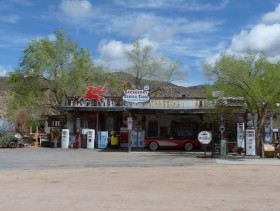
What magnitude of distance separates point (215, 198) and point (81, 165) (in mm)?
10131

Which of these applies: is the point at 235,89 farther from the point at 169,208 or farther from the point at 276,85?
the point at 169,208

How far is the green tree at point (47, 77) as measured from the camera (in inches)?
1681

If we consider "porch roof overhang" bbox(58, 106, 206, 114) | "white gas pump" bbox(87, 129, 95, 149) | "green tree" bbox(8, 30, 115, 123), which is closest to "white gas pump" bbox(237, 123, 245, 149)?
"porch roof overhang" bbox(58, 106, 206, 114)

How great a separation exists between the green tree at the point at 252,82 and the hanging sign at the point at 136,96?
5.96m

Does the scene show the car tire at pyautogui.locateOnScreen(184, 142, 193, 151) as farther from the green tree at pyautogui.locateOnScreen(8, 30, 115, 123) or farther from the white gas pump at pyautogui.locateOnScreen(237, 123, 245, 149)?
the green tree at pyautogui.locateOnScreen(8, 30, 115, 123)

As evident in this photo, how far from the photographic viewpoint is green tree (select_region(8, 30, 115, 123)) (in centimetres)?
4269

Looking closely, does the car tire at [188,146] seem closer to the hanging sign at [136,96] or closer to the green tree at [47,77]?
the hanging sign at [136,96]

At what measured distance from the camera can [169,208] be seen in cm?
991

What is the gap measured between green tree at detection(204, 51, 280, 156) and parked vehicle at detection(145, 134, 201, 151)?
21.3 ft

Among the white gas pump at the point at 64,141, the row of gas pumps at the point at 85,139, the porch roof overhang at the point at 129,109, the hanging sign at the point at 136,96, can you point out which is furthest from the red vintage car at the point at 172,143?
the white gas pump at the point at 64,141

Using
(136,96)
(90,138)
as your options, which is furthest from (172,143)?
(90,138)

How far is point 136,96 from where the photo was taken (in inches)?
1231

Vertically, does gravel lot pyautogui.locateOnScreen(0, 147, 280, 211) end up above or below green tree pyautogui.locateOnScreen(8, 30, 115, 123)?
below

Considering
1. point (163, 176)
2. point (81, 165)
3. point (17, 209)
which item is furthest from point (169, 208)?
point (81, 165)
